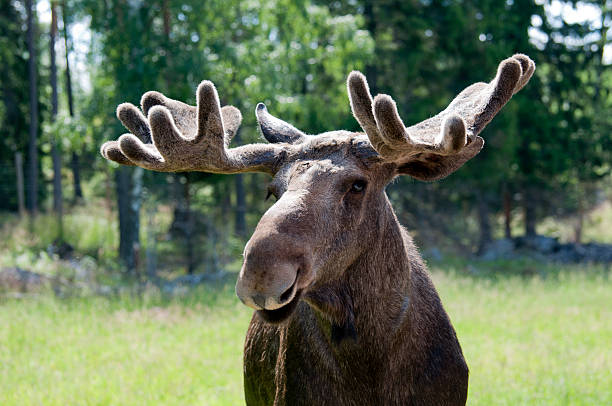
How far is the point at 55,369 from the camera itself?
707 centimetres

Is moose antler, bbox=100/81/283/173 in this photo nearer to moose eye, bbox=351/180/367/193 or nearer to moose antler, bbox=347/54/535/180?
moose eye, bbox=351/180/367/193

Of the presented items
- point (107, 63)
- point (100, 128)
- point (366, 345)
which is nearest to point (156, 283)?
point (100, 128)

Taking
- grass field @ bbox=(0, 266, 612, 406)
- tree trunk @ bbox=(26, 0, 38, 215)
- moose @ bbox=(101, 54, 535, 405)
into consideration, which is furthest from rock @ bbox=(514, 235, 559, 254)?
moose @ bbox=(101, 54, 535, 405)

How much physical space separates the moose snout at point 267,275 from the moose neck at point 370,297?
58 cm

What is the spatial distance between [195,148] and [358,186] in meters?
0.87

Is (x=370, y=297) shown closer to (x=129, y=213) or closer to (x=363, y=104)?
(x=363, y=104)

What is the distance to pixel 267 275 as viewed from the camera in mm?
2402

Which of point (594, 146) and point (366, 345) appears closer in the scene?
point (366, 345)

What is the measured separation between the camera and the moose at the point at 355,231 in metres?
2.79

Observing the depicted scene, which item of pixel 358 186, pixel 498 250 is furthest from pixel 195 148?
pixel 498 250

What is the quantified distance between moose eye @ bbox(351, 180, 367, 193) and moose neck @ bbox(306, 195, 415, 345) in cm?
21

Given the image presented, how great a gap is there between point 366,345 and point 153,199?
12565 millimetres

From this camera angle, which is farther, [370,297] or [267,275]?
[370,297]

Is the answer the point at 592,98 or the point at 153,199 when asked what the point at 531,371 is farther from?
the point at 592,98
